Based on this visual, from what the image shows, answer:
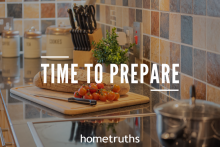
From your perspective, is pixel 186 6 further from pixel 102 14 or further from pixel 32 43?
pixel 32 43

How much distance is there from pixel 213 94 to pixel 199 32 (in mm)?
227

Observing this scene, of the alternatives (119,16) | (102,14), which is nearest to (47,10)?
(102,14)

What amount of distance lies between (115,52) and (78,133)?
795 mm

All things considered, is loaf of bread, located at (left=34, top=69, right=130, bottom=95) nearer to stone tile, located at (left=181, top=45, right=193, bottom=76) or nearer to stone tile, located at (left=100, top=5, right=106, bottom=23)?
stone tile, located at (left=181, top=45, right=193, bottom=76)

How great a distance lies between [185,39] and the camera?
127cm

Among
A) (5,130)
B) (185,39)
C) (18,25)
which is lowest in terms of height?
(5,130)

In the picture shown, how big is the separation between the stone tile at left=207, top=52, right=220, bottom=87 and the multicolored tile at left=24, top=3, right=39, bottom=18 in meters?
1.83

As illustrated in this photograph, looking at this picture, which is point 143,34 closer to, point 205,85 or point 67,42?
point 205,85

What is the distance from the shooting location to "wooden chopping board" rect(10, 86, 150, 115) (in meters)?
1.19

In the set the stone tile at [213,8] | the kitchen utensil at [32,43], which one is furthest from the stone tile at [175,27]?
the kitchen utensil at [32,43]

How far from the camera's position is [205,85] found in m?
1.15

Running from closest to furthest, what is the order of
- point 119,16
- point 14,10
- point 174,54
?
point 174,54
point 119,16
point 14,10

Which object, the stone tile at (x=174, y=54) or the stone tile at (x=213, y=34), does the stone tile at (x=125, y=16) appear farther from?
the stone tile at (x=213, y=34)

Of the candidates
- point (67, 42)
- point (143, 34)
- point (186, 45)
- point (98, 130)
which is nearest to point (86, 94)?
point (98, 130)
